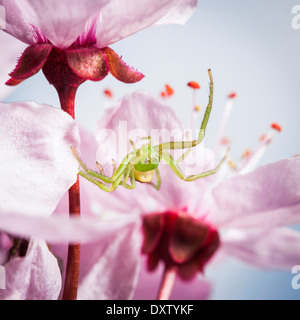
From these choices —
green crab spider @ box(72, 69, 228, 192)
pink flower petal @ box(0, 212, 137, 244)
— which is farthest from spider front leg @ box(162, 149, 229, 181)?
pink flower petal @ box(0, 212, 137, 244)

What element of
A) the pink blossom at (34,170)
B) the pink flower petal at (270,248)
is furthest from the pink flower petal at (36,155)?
the pink flower petal at (270,248)

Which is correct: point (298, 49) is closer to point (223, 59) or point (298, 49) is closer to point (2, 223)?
point (223, 59)

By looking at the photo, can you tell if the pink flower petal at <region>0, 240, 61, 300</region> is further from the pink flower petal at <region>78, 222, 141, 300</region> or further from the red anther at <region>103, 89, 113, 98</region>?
the red anther at <region>103, 89, 113, 98</region>

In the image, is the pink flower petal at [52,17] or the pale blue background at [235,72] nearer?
the pink flower petal at [52,17]

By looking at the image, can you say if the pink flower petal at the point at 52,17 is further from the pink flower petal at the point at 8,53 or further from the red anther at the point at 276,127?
the red anther at the point at 276,127

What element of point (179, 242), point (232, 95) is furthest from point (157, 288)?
point (232, 95)
